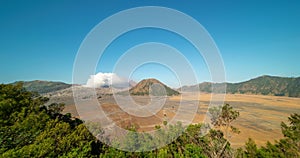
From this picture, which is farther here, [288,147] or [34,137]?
[288,147]

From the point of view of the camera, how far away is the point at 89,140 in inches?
608

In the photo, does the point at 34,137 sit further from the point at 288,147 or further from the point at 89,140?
the point at 288,147

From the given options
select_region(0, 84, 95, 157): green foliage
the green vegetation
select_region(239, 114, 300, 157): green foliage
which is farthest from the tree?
select_region(0, 84, 95, 157): green foliage

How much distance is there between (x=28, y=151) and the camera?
9859mm

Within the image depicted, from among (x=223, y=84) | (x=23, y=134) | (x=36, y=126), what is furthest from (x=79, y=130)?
(x=223, y=84)

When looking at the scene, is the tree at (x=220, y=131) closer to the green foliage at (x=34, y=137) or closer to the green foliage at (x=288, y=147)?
the green foliage at (x=288, y=147)

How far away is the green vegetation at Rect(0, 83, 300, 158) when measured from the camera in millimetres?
11594

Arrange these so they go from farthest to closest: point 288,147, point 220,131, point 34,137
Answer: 1. point 220,131
2. point 288,147
3. point 34,137

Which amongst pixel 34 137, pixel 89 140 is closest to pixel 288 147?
pixel 89 140

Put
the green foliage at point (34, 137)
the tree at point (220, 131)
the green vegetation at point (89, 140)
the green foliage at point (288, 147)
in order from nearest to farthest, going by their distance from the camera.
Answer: the green foliage at point (34, 137)
the green vegetation at point (89, 140)
the green foliage at point (288, 147)
the tree at point (220, 131)

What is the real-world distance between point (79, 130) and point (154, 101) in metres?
6.20

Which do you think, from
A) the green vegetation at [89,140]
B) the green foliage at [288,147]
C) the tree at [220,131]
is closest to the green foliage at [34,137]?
the green vegetation at [89,140]

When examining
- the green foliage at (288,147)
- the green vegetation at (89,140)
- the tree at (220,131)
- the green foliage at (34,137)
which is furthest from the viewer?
the tree at (220,131)

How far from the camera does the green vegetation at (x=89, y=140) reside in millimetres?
11594
